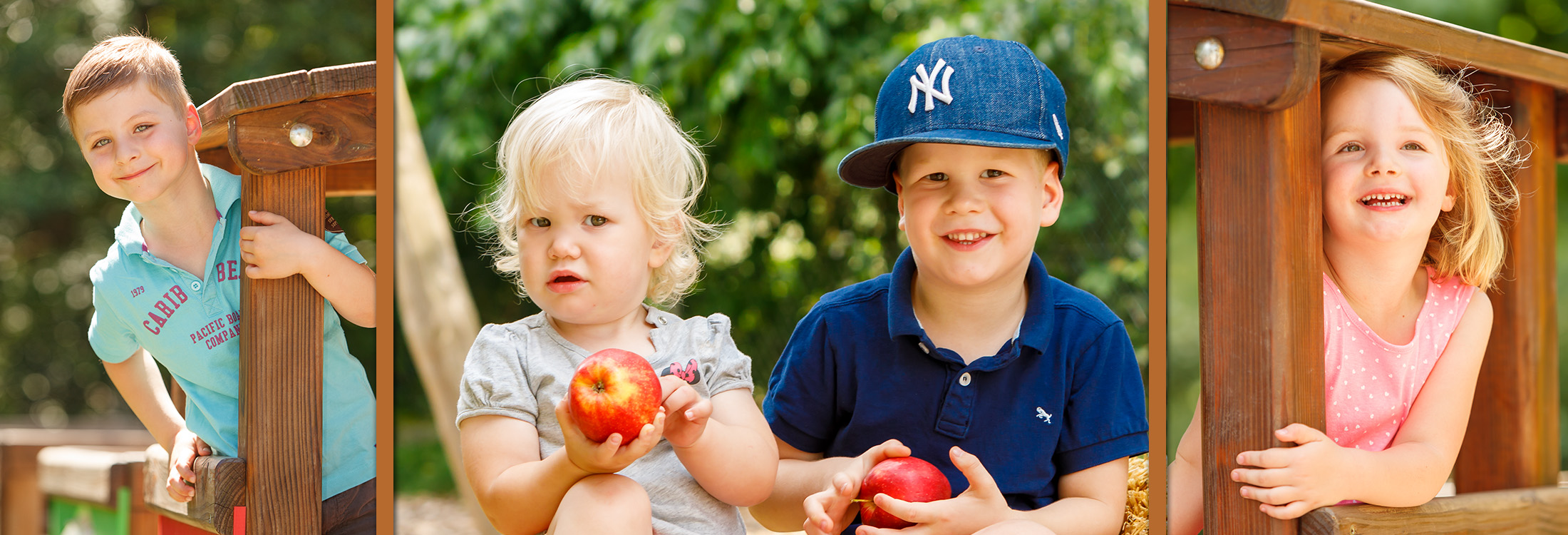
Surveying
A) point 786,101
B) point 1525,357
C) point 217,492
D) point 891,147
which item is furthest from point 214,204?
point 786,101

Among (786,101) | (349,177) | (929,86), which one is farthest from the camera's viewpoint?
(786,101)

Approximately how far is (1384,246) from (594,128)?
1232 mm

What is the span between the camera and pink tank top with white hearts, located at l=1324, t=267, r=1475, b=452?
1736mm

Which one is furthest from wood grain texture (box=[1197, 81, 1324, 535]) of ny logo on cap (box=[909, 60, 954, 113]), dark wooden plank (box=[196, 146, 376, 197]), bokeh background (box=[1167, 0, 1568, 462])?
bokeh background (box=[1167, 0, 1568, 462])

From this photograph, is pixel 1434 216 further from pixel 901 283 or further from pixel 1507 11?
pixel 1507 11

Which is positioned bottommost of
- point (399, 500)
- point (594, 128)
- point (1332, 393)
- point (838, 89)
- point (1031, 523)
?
point (399, 500)

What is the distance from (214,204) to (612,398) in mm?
886

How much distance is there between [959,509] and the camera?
161 cm

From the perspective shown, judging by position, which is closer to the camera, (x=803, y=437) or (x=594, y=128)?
(x=594, y=128)

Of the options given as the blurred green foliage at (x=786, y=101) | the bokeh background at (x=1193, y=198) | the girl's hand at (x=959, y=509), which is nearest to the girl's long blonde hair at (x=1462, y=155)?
the girl's hand at (x=959, y=509)

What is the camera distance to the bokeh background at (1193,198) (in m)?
5.23

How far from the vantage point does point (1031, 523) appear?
1.66m

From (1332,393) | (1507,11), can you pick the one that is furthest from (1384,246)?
(1507,11)

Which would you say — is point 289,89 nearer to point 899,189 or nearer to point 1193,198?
point 899,189
